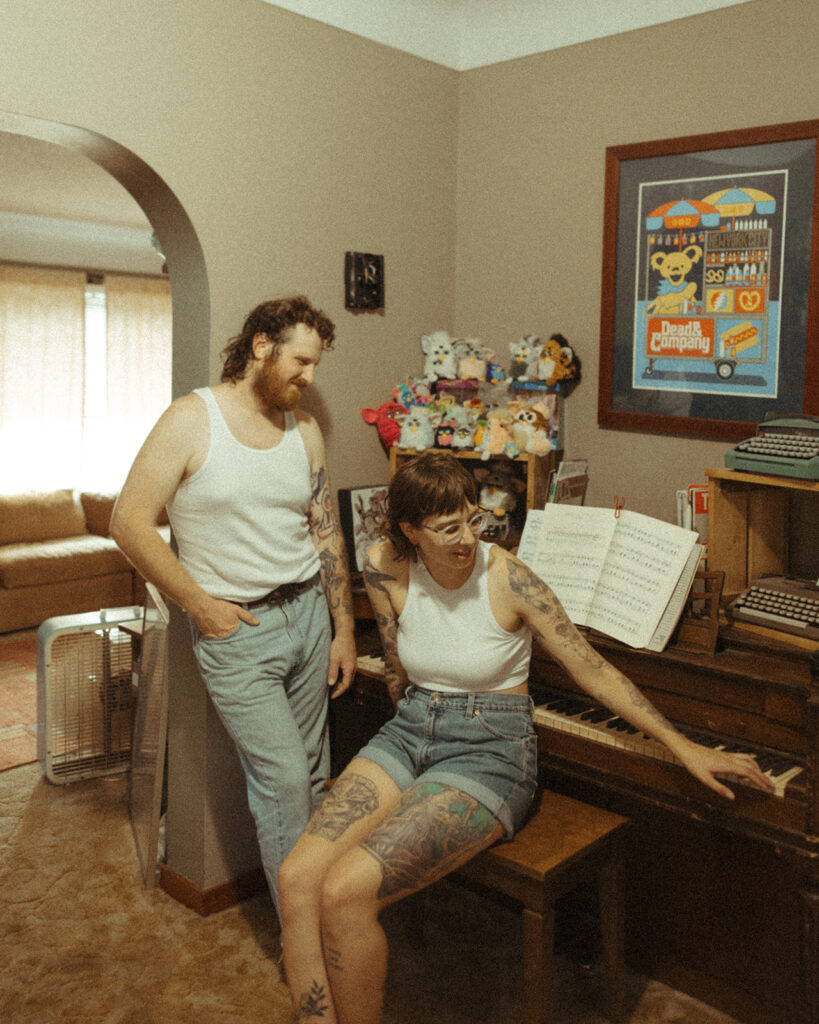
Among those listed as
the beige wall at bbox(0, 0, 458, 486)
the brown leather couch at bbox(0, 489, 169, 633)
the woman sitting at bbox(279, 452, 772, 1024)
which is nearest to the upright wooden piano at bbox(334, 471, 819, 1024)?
the woman sitting at bbox(279, 452, 772, 1024)

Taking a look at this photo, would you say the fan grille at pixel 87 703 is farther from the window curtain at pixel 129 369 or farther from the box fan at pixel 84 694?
the window curtain at pixel 129 369

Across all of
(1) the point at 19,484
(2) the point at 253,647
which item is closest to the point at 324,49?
(2) the point at 253,647

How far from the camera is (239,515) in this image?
2.16 m

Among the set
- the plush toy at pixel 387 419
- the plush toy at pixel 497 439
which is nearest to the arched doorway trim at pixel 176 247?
the plush toy at pixel 387 419

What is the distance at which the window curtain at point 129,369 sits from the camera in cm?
763

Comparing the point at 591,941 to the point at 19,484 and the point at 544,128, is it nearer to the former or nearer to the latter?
the point at 544,128

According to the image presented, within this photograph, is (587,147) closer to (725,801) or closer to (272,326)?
(272,326)

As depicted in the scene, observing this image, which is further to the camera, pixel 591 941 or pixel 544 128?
pixel 544 128

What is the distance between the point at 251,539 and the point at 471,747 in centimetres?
66

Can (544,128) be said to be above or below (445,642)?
above

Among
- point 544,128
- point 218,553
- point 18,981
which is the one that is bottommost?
point 18,981

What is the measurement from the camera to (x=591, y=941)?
2422mm

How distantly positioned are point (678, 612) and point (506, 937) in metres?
1.03

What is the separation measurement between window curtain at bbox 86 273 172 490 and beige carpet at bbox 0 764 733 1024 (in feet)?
16.3
